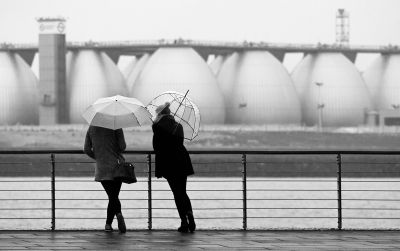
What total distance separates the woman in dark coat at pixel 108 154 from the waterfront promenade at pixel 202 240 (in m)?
0.34

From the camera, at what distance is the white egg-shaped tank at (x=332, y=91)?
343ft

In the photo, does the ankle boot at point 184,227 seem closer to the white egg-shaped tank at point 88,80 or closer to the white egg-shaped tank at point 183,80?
the white egg-shaped tank at point 88,80

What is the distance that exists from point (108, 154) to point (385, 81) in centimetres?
9984

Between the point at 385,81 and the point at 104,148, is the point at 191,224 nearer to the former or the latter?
the point at 104,148

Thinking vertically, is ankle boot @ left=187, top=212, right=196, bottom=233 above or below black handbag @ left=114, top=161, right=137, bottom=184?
below

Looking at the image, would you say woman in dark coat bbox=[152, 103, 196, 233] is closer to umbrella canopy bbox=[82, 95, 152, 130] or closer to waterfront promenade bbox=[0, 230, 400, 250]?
umbrella canopy bbox=[82, 95, 152, 130]

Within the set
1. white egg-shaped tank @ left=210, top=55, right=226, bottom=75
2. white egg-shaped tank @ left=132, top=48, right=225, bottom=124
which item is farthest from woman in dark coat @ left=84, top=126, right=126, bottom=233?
white egg-shaped tank @ left=210, top=55, right=226, bottom=75

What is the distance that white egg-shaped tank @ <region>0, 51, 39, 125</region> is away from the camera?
99.0 metres

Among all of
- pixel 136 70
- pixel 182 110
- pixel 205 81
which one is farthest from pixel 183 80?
pixel 182 110

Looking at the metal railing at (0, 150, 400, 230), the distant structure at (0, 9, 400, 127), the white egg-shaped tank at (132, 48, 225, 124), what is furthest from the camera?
the white egg-shaped tank at (132, 48, 225, 124)

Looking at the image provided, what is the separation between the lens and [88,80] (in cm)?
9706

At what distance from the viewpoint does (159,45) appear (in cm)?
9775

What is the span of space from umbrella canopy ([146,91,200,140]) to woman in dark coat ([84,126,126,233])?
0.51 metres

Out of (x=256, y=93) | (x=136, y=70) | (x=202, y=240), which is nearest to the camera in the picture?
(x=202, y=240)
